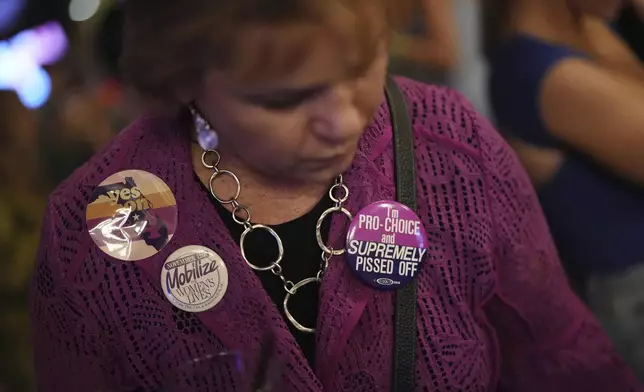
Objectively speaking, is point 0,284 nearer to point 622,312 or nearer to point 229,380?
point 229,380

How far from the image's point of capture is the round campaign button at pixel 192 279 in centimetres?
49

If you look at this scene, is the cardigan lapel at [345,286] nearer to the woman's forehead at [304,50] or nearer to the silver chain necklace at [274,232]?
the silver chain necklace at [274,232]

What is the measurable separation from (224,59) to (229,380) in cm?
24

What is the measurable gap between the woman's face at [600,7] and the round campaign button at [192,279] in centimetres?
50

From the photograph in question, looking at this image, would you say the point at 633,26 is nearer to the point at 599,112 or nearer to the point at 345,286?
the point at 599,112

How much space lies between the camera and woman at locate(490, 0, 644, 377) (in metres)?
0.67

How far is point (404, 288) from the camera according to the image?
20.4 inches

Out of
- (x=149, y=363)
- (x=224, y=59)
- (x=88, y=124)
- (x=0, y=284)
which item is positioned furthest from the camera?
(x=0, y=284)

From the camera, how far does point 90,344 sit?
1.70ft

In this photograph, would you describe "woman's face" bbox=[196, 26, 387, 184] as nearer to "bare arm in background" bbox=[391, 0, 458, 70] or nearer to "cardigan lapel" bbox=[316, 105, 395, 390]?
"cardigan lapel" bbox=[316, 105, 395, 390]

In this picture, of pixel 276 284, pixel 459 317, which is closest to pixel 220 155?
pixel 276 284

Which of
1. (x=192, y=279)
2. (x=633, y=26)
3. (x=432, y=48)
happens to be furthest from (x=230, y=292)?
(x=633, y=26)

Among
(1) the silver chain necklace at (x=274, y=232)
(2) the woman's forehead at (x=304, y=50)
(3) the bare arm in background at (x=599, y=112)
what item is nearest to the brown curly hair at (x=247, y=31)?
(2) the woman's forehead at (x=304, y=50)

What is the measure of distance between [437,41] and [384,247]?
1.27 feet
